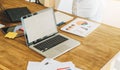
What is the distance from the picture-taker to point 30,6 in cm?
207

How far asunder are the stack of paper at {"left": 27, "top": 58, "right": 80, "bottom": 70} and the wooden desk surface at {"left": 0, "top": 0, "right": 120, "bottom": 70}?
0.04 m

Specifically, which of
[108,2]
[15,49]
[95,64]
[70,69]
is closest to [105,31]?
[95,64]

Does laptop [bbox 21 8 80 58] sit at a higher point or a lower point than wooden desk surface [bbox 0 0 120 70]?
higher

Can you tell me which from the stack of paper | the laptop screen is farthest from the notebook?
the stack of paper

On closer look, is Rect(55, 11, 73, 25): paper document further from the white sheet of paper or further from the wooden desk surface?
the white sheet of paper

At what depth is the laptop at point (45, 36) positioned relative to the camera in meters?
1.38

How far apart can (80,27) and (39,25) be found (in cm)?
41

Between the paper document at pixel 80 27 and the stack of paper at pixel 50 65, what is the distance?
16.1 inches

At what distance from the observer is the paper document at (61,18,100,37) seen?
1628mm

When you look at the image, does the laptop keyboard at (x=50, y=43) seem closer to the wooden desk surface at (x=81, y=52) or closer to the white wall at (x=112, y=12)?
the wooden desk surface at (x=81, y=52)

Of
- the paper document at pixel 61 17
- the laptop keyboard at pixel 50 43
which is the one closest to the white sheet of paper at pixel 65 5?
the paper document at pixel 61 17

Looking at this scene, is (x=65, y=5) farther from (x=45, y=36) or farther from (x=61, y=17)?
(x=45, y=36)

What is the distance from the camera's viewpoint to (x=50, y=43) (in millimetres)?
1447

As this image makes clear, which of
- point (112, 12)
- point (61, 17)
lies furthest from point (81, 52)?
point (112, 12)
